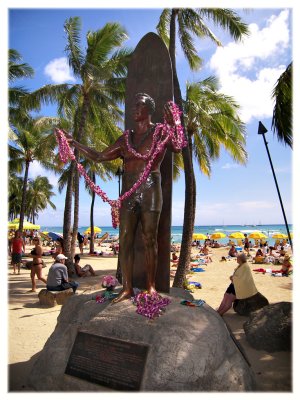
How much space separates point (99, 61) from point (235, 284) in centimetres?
1225

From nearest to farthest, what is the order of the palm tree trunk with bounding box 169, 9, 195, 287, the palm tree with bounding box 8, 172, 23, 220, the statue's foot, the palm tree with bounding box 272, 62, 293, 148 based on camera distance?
the statue's foot, the palm tree with bounding box 272, 62, 293, 148, the palm tree trunk with bounding box 169, 9, 195, 287, the palm tree with bounding box 8, 172, 23, 220

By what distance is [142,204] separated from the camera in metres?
4.14

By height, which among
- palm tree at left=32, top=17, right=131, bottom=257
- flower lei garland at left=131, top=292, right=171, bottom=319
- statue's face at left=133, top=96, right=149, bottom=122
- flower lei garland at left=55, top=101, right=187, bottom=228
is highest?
palm tree at left=32, top=17, right=131, bottom=257

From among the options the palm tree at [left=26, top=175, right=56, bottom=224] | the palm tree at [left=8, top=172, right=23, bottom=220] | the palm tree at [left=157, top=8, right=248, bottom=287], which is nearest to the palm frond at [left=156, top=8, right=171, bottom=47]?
the palm tree at [left=157, top=8, right=248, bottom=287]

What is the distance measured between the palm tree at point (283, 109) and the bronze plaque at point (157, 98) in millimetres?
3772

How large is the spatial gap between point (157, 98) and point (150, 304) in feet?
10.0

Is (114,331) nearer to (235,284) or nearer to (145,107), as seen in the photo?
(145,107)

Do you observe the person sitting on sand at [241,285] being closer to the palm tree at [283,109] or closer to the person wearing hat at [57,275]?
the palm tree at [283,109]

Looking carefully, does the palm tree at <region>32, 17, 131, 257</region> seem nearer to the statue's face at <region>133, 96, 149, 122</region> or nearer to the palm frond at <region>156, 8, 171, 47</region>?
the palm frond at <region>156, 8, 171, 47</region>

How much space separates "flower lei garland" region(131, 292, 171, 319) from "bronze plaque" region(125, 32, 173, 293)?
749 mm

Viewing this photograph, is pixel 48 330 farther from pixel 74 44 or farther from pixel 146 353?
pixel 74 44

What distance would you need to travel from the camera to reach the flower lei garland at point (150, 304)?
367 cm

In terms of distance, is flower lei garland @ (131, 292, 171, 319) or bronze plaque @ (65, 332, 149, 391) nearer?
bronze plaque @ (65, 332, 149, 391)

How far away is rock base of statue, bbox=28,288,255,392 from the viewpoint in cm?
322
